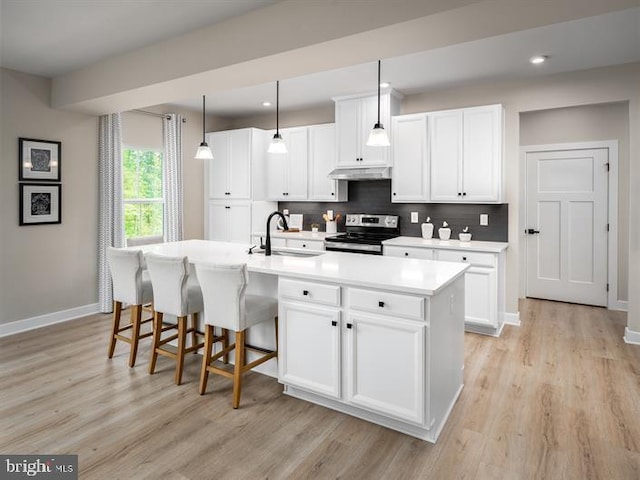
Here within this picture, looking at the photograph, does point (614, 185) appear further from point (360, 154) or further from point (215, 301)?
point (215, 301)

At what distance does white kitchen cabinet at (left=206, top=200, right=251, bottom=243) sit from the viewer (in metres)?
5.90

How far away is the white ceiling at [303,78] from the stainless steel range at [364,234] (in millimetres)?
1619

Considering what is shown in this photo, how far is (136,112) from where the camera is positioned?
5324 mm

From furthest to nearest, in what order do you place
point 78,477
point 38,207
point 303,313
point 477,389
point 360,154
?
point 360,154
point 38,207
point 477,389
point 303,313
point 78,477

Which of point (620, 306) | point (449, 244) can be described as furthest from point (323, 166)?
point (620, 306)

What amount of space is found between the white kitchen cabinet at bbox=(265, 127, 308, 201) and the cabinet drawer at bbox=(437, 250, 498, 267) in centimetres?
219

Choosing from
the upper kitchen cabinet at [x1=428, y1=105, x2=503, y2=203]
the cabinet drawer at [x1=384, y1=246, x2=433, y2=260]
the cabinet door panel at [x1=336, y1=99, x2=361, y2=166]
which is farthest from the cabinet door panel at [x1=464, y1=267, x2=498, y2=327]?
the cabinet door panel at [x1=336, y1=99, x2=361, y2=166]

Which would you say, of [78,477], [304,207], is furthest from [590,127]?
[78,477]

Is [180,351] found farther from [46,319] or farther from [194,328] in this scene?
[46,319]

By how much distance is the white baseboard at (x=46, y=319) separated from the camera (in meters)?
4.28

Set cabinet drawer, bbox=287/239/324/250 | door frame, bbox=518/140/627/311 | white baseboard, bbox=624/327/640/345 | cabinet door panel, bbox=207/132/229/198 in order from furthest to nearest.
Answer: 1. cabinet door panel, bbox=207/132/229/198
2. cabinet drawer, bbox=287/239/324/250
3. door frame, bbox=518/140/627/311
4. white baseboard, bbox=624/327/640/345

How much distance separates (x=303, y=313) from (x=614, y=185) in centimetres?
461

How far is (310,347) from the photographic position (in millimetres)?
2717

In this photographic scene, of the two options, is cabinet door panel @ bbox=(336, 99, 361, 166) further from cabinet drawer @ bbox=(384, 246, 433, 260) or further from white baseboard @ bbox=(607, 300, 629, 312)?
white baseboard @ bbox=(607, 300, 629, 312)
